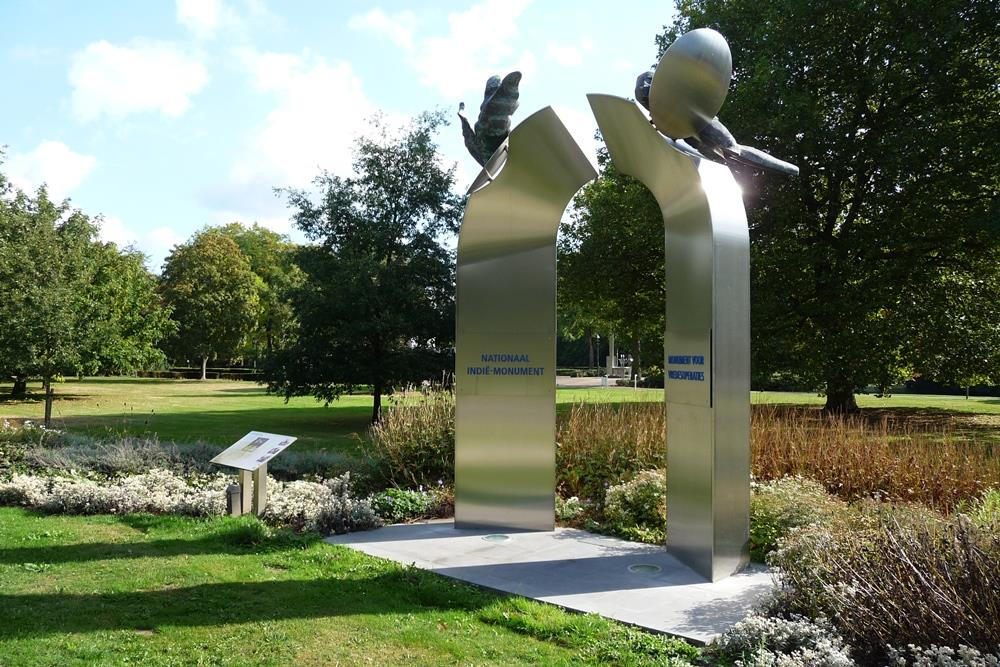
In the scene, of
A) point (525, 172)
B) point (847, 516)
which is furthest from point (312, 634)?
point (525, 172)

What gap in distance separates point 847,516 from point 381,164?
14068mm

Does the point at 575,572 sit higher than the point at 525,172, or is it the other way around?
the point at 525,172

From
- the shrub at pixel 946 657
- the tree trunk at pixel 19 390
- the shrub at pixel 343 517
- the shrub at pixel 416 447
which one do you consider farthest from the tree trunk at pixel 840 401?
the tree trunk at pixel 19 390

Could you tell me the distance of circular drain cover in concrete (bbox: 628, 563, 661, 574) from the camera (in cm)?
560

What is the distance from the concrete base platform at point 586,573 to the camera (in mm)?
4684

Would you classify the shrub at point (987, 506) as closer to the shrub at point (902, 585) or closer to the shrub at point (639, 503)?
the shrub at point (902, 585)

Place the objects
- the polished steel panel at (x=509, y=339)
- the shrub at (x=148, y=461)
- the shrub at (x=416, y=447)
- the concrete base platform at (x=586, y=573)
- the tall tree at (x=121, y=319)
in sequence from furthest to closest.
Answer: the tall tree at (x=121, y=319) → the shrub at (x=148, y=461) → the shrub at (x=416, y=447) → the polished steel panel at (x=509, y=339) → the concrete base platform at (x=586, y=573)

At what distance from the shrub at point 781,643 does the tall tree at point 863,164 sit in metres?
12.3

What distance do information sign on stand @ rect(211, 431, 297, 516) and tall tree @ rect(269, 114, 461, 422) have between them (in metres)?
7.76

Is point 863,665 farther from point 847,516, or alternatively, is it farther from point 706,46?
point 706,46

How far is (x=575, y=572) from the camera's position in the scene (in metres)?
5.62

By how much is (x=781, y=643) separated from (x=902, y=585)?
0.66 m

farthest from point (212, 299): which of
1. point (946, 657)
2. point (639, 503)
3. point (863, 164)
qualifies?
point (946, 657)

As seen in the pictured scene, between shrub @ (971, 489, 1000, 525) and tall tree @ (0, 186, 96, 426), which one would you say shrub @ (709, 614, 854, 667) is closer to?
shrub @ (971, 489, 1000, 525)
